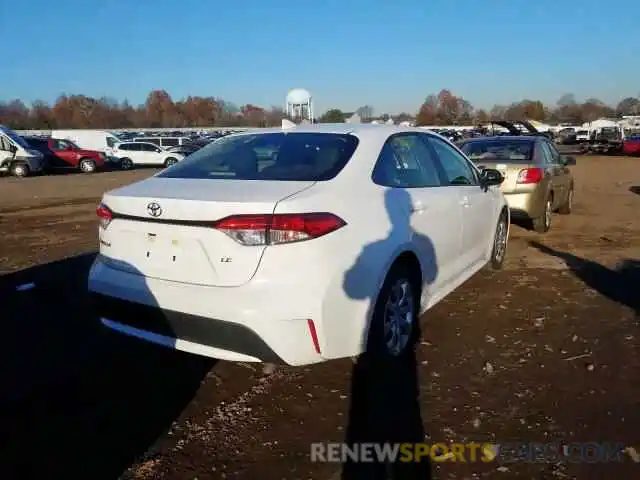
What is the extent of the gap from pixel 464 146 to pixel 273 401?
22.0ft

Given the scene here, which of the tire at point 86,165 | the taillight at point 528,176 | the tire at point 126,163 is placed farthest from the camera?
the tire at point 126,163

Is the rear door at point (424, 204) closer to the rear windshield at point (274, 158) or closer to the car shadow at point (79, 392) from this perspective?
the rear windshield at point (274, 158)

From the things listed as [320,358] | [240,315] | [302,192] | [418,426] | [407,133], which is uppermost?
[407,133]

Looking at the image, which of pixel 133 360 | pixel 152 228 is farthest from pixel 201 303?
pixel 133 360

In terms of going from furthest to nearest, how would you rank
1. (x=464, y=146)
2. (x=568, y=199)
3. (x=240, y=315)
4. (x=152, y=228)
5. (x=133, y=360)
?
1. (x=568, y=199)
2. (x=464, y=146)
3. (x=133, y=360)
4. (x=152, y=228)
5. (x=240, y=315)

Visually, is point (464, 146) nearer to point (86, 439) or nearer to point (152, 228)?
point (152, 228)

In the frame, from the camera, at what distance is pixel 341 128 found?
4098mm

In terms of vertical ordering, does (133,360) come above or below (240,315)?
below

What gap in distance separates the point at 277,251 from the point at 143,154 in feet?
104

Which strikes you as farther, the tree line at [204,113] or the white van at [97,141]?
the tree line at [204,113]

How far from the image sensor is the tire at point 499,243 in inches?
225

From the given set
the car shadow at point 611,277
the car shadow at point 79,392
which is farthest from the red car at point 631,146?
the car shadow at point 79,392

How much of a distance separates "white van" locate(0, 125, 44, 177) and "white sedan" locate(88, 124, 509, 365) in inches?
970

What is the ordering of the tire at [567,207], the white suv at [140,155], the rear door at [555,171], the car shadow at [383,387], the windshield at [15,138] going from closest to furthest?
1. the car shadow at [383,387]
2. the rear door at [555,171]
3. the tire at [567,207]
4. the windshield at [15,138]
5. the white suv at [140,155]
